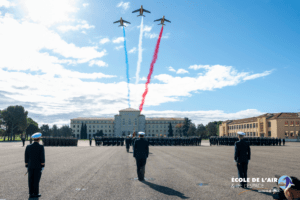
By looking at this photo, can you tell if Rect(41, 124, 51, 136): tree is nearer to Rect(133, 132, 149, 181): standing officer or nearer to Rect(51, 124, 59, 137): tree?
Rect(51, 124, 59, 137): tree

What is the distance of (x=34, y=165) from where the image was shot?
21.6 feet

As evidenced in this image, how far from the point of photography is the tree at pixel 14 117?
73938 millimetres

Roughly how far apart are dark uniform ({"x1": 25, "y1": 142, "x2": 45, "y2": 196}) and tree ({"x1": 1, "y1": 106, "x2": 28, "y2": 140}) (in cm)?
7789

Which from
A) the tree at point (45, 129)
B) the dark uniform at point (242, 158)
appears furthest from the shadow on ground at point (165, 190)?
the tree at point (45, 129)

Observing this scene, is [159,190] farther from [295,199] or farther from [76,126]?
[76,126]

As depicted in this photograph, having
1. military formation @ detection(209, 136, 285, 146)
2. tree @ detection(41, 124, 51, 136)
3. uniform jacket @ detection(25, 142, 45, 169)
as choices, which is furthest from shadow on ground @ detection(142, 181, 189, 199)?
tree @ detection(41, 124, 51, 136)

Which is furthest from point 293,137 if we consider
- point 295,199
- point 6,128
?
point 6,128

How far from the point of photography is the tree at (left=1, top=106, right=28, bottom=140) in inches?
2911

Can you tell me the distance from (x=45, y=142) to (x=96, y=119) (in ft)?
389

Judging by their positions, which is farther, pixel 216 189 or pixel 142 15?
pixel 142 15

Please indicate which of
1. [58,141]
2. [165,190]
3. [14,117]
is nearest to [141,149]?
[165,190]

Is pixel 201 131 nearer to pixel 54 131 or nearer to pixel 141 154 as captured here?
pixel 54 131

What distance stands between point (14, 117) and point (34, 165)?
78.0 metres

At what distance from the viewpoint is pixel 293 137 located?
7031 cm
